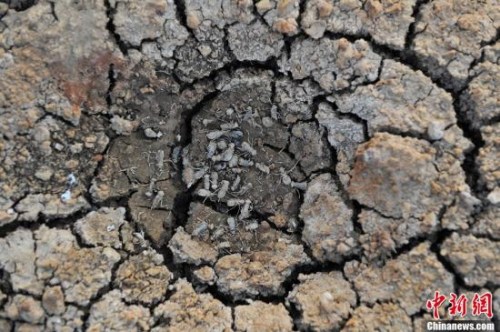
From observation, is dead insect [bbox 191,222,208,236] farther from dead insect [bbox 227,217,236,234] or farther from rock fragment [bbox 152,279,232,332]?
rock fragment [bbox 152,279,232,332]

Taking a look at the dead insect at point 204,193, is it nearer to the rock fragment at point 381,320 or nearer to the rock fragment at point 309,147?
the rock fragment at point 309,147

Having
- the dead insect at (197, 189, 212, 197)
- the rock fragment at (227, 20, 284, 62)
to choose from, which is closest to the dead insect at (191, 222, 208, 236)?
the dead insect at (197, 189, 212, 197)

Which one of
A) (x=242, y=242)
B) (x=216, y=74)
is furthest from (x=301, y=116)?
(x=242, y=242)

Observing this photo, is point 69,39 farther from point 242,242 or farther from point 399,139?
point 399,139

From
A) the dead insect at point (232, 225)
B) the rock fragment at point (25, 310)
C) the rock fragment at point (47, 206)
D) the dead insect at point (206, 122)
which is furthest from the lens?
the dead insect at point (206, 122)

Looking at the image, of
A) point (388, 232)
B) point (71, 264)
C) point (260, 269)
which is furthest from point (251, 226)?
point (71, 264)

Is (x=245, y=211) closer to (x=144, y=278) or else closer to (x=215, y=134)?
(x=215, y=134)

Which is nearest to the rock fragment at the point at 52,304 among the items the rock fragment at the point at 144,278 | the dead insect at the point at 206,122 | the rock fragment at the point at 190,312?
the rock fragment at the point at 144,278
